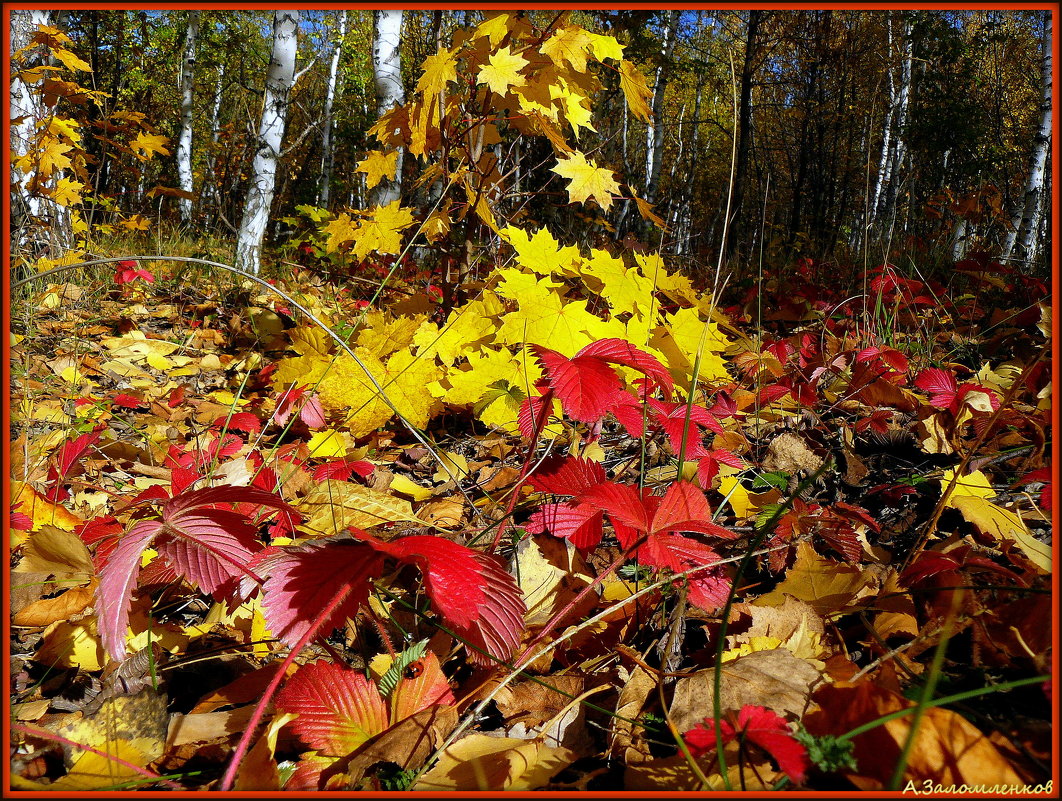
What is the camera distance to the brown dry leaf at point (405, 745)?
60cm

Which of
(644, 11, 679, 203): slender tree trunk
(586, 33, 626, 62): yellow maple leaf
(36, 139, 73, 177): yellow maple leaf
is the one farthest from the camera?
(644, 11, 679, 203): slender tree trunk

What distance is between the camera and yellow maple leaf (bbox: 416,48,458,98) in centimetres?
137

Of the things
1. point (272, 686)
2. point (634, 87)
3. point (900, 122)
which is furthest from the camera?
point (900, 122)

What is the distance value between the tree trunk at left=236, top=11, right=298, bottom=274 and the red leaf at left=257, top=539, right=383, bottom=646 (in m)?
4.65

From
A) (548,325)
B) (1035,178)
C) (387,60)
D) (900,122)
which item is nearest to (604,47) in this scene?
(548,325)

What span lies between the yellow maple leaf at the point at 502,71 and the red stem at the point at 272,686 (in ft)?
3.80

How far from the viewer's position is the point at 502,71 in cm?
132

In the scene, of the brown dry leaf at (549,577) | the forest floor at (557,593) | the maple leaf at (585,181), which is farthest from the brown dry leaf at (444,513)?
the maple leaf at (585,181)

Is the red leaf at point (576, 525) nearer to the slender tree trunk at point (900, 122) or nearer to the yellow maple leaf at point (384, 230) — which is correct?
the yellow maple leaf at point (384, 230)

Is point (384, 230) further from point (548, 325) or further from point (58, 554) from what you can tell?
point (58, 554)

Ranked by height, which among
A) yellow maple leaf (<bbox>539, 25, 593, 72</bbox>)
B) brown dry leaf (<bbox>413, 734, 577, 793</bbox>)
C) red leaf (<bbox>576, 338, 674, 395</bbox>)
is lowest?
brown dry leaf (<bbox>413, 734, 577, 793</bbox>)

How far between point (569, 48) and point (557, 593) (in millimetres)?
1172

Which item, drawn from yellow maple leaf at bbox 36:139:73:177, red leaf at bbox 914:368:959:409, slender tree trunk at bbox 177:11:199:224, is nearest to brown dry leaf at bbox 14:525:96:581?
red leaf at bbox 914:368:959:409

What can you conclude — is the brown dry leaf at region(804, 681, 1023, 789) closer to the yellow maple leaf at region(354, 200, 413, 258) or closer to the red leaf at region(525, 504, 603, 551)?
the red leaf at region(525, 504, 603, 551)
